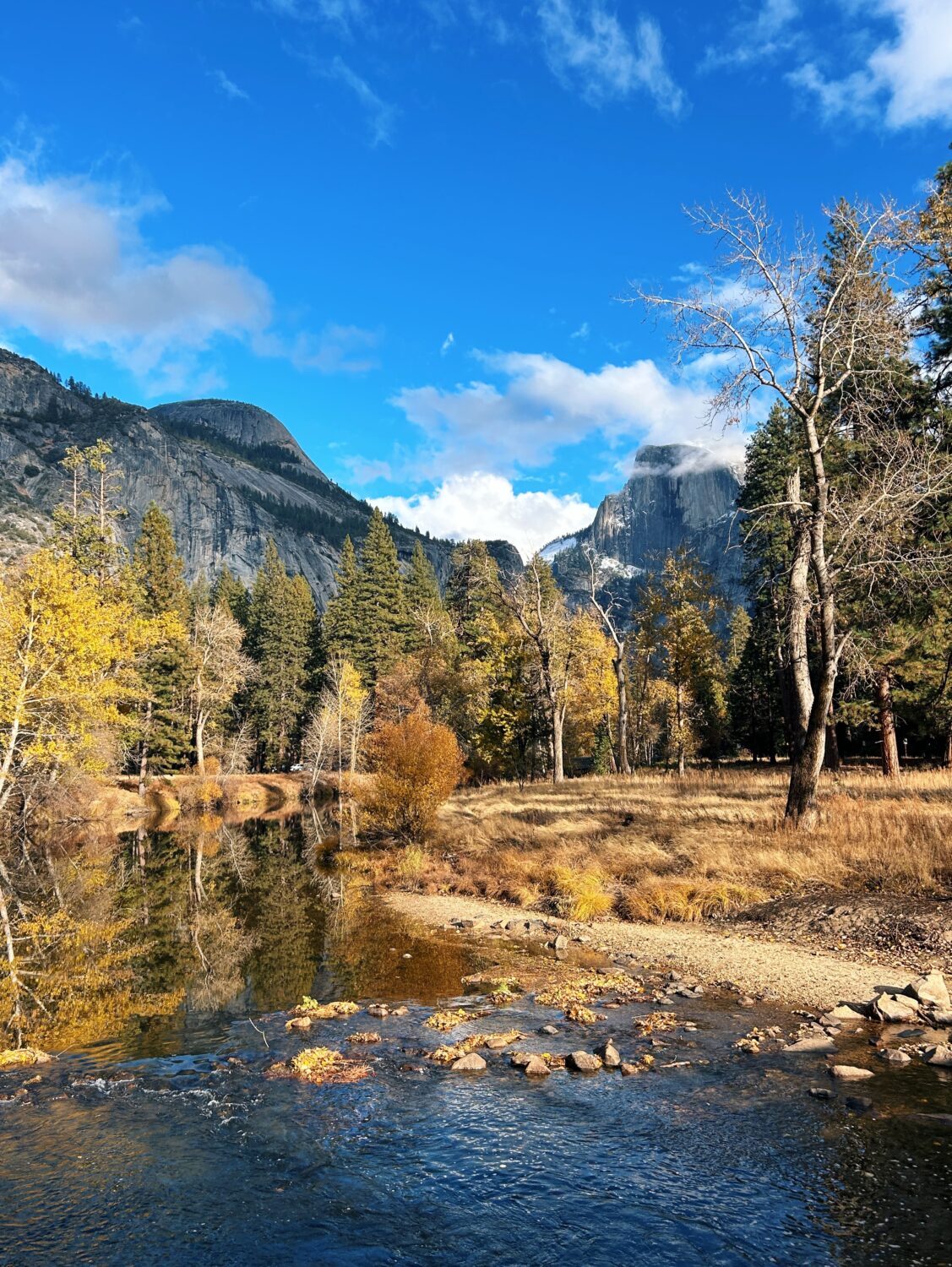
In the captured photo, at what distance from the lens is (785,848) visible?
16.6 m

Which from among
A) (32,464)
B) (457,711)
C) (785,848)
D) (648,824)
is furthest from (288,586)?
(32,464)

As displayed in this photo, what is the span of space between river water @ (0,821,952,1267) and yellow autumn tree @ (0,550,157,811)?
603 inches

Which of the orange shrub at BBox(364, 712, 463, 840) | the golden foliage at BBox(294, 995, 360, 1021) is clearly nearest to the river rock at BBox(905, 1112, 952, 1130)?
the golden foliage at BBox(294, 995, 360, 1021)

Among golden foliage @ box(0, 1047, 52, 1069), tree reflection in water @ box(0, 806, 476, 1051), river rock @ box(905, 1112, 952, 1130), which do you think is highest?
river rock @ box(905, 1112, 952, 1130)

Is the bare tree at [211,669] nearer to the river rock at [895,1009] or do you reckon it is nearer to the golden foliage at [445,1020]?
the golden foliage at [445,1020]

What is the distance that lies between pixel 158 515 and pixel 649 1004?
6057 centimetres

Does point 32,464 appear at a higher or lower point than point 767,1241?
higher

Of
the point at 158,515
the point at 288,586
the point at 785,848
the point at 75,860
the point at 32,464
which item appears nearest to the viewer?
the point at 785,848

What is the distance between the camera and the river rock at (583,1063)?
8758 millimetres

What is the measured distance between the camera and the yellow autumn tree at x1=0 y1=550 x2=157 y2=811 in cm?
2391

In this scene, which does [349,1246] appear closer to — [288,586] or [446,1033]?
[446,1033]

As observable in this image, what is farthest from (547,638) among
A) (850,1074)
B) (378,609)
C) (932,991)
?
(378,609)

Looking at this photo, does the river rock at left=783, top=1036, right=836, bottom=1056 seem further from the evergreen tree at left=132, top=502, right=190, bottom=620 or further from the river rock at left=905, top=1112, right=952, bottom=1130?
the evergreen tree at left=132, top=502, right=190, bottom=620

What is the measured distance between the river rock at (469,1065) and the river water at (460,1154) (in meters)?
0.12
